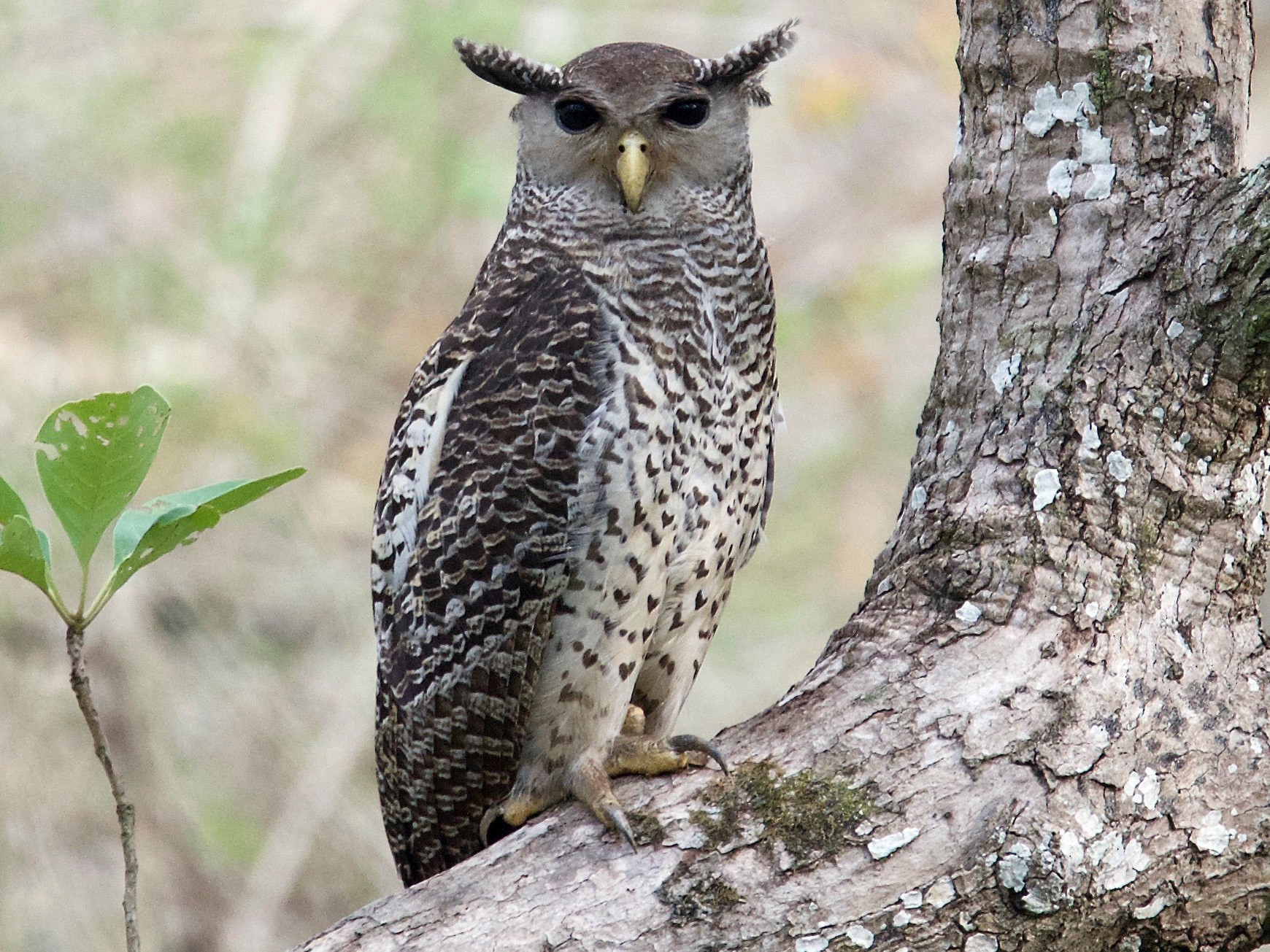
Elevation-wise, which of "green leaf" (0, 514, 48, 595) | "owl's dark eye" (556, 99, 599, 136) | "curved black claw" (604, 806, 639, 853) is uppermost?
"owl's dark eye" (556, 99, 599, 136)

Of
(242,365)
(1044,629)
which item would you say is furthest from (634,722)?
(242,365)

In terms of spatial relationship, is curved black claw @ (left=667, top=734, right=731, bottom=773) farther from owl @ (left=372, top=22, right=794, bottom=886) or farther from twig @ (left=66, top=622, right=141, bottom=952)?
twig @ (left=66, top=622, right=141, bottom=952)

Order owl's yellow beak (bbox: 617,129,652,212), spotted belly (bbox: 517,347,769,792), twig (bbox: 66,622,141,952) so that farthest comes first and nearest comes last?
owl's yellow beak (bbox: 617,129,652,212) < spotted belly (bbox: 517,347,769,792) < twig (bbox: 66,622,141,952)

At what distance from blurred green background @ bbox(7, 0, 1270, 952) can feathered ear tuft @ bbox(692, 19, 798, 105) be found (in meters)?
2.16

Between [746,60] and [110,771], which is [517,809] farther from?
[746,60]

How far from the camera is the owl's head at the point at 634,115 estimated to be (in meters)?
2.62

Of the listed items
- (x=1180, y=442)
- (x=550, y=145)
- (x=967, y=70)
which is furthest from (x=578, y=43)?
(x=1180, y=442)

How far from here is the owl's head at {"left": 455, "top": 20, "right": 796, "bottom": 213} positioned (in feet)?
8.59

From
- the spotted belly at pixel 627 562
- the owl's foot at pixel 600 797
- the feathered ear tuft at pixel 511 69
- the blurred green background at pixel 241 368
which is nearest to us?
the owl's foot at pixel 600 797

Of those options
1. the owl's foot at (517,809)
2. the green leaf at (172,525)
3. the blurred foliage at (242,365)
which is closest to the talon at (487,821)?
the owl's foot at (517,809)

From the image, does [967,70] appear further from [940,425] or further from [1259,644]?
[1259,644]

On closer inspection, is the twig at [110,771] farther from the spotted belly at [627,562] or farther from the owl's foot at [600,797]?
the spotted belly at [627,562]

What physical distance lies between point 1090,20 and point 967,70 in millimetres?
214

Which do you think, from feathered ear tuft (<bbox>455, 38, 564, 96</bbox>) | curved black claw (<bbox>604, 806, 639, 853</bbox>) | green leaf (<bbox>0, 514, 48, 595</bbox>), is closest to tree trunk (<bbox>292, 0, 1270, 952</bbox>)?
curved black claw (<bbox>604, 806, 639, 853</bbox>)
